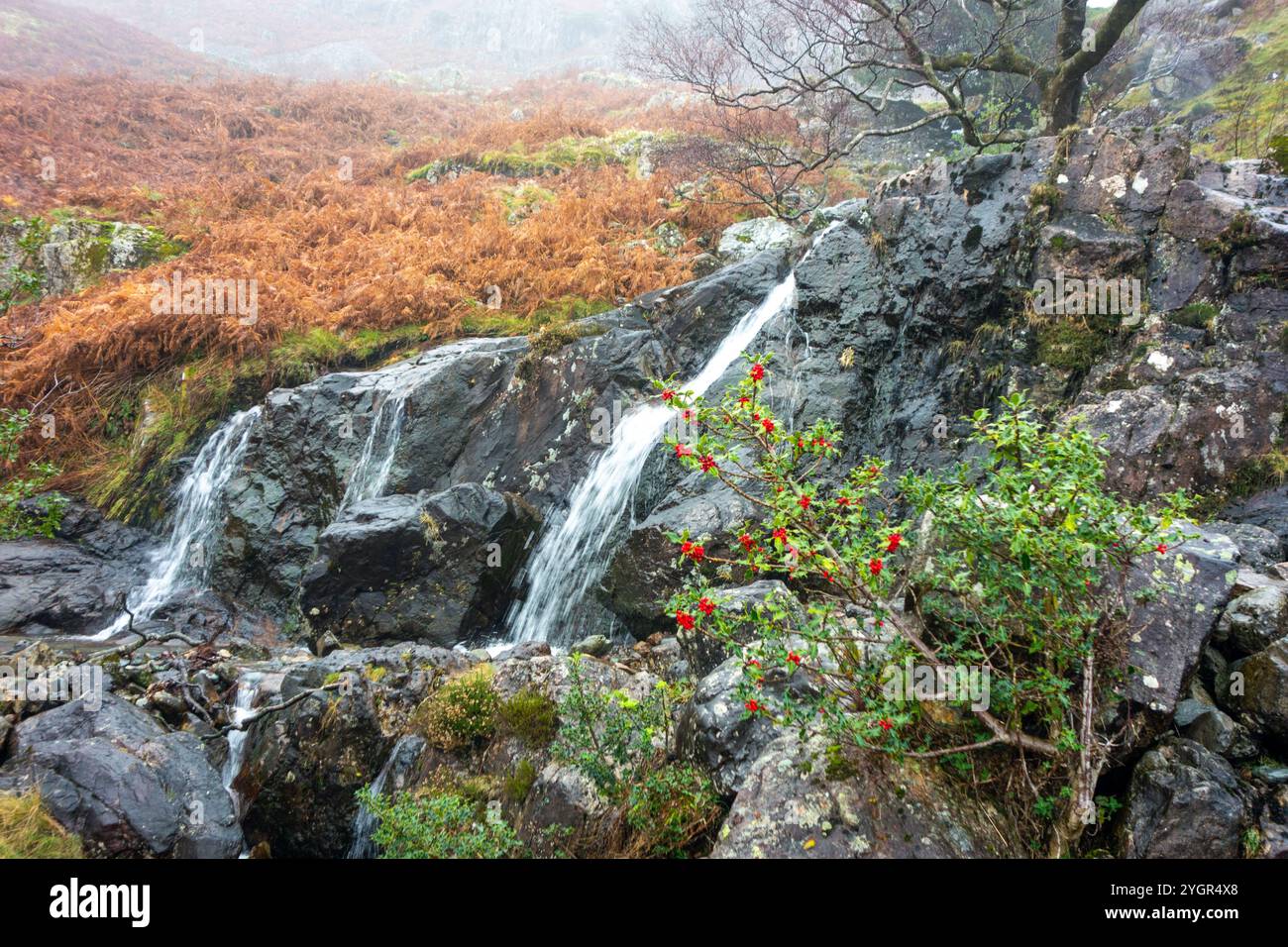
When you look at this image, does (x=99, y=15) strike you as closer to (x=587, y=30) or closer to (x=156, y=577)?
(x=587, y=30)

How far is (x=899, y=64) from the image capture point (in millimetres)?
10117

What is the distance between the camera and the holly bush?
2.99 metres

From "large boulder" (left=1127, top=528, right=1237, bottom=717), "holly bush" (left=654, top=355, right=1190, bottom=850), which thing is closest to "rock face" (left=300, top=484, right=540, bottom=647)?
"holly bush" (left=654, top=355, right=1190, bottom=850)

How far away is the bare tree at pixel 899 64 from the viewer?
9.41 m

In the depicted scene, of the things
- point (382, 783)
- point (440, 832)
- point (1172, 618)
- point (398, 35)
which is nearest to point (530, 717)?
point (382, 783)

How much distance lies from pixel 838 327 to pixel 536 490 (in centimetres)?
521

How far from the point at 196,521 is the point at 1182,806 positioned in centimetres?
1311

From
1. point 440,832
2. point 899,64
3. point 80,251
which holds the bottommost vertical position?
point 440,832

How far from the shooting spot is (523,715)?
5.37m

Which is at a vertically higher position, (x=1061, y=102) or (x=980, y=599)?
(x=1061, y=102)

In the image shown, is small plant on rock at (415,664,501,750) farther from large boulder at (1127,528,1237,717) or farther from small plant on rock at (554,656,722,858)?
large boulder at (1127,528,1237,717)

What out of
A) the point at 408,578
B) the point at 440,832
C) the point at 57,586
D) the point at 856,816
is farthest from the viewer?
the point at 57,586

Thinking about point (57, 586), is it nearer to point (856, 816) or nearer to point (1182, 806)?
point (856, 816)
